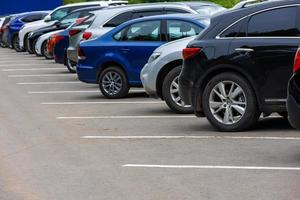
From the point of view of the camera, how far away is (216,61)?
36.1 ft

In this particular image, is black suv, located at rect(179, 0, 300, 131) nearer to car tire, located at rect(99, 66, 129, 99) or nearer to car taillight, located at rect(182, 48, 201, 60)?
car taillight, located at rect(182, 48, 201, 60)

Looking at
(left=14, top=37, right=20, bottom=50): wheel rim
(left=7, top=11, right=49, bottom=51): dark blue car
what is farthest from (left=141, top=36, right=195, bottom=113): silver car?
(left=14, top=37, right=20, bottom=50): wheel rim

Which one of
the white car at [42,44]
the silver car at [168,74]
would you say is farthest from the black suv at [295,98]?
the white car at [42,44]

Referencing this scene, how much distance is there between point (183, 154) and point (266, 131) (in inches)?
74.1

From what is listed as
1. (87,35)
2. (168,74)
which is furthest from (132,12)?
(168,74)

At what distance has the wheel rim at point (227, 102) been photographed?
35.9ft

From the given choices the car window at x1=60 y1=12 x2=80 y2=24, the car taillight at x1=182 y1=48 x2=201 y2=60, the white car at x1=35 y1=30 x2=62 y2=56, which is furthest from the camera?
the white car at x1=35 y1=30 x2=62 y2=56

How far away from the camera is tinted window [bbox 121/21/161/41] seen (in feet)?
50.7

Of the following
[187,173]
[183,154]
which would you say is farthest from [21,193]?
[183,154]

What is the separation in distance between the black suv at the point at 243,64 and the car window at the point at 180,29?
11.4 feet

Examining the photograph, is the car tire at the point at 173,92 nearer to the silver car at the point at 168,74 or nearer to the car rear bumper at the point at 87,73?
the silver car at the point at 168,74

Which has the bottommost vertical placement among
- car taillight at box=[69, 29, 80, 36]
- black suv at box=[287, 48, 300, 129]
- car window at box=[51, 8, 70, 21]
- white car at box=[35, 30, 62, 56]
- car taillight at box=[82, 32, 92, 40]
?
white car at box=[35, 30, 62, 56]

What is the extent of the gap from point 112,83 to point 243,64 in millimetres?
5943

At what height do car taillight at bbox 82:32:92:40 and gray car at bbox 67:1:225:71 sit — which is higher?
gray car at bbox 67:1:225:71
